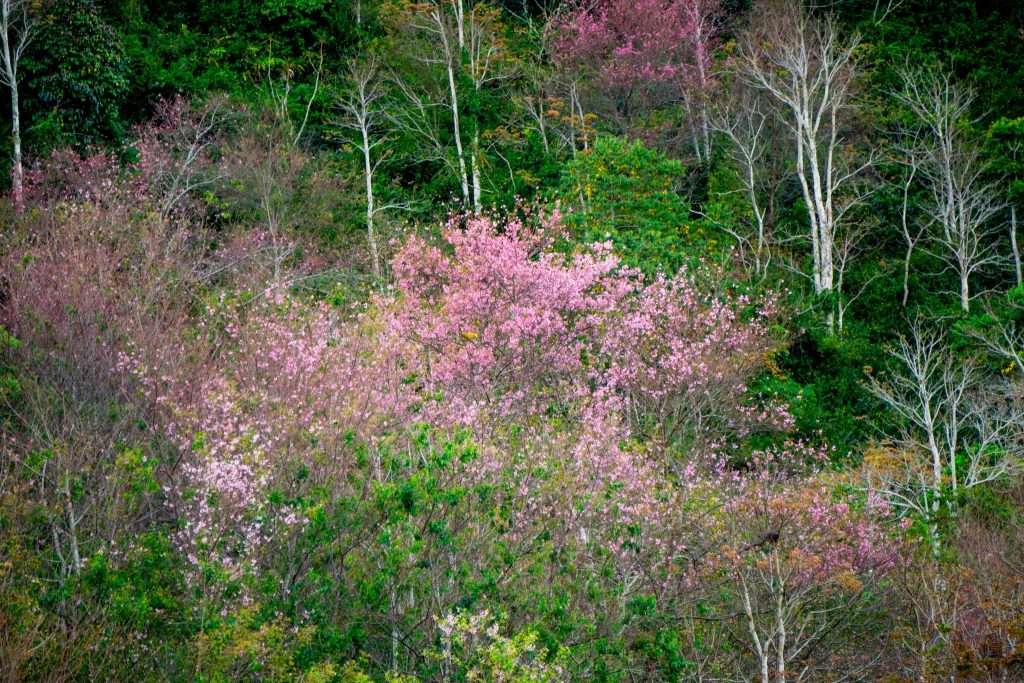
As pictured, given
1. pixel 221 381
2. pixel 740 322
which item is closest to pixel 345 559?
pixel 221 381

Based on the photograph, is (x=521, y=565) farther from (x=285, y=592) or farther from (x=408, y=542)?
(x=285, y=592)

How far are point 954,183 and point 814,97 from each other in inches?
187

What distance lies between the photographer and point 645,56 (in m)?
30.1

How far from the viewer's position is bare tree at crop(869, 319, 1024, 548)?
1681 centimetres

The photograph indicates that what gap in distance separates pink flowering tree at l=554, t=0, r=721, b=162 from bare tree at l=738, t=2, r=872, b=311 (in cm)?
146

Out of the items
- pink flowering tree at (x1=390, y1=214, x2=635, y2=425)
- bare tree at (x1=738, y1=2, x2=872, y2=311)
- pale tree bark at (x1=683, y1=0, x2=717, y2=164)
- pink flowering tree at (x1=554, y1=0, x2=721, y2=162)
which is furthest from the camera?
pink flowering tree at (x1=554, y1=0, x2=721, y2=162)

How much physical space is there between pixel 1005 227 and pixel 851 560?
53.7 feet

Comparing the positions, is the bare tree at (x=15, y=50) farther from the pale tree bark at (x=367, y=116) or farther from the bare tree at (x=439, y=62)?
the bare tree at (x=439, y=62)

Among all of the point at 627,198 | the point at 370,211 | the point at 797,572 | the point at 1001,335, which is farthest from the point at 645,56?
the point at 797,572

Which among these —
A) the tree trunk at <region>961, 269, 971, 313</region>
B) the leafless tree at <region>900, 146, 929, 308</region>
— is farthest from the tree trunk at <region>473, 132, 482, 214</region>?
the tree trunk at <region>961, 269, 971, 313</region>

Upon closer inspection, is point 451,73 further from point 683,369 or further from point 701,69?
point 683,369

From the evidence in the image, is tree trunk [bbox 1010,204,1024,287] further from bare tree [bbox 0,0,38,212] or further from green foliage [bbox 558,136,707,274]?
bare tree [bbox 0,0,38,212]

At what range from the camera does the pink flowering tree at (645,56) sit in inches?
1160

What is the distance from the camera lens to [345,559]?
9.82 metres
